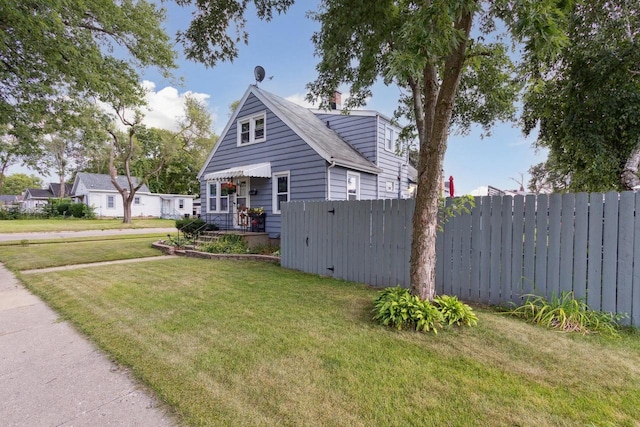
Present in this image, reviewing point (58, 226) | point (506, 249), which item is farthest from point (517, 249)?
point (58, 226)

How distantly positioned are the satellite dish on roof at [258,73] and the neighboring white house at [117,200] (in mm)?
29477

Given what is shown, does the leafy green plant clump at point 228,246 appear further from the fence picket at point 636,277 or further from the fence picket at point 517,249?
the fence picket at point 636,277

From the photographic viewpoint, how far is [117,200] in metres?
35.8

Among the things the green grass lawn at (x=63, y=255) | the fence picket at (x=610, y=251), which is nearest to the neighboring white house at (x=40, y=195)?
the green grass lawn at (x=63, y=255)

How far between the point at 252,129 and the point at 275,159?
2078mm

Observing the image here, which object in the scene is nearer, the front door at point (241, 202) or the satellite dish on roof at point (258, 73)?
the front door at point (241, 202)

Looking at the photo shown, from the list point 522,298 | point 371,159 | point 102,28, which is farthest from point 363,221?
point 102,28

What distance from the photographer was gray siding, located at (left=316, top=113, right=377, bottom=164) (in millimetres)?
12938

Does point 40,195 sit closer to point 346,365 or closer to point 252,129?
point 252,129

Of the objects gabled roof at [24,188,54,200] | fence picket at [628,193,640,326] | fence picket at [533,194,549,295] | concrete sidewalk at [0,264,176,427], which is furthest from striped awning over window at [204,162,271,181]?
gabled roof at [24,188,54,200]

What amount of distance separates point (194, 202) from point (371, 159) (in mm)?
34231

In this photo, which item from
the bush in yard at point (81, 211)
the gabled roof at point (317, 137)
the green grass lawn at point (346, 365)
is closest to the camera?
the green grass lawn at point (346, 365)

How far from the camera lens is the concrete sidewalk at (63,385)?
2232mm

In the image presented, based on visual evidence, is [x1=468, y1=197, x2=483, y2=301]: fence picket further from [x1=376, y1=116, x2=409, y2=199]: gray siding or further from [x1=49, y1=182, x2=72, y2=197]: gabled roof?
[x1=49, y1=182, x2=72, y2=197]: gabled roof
